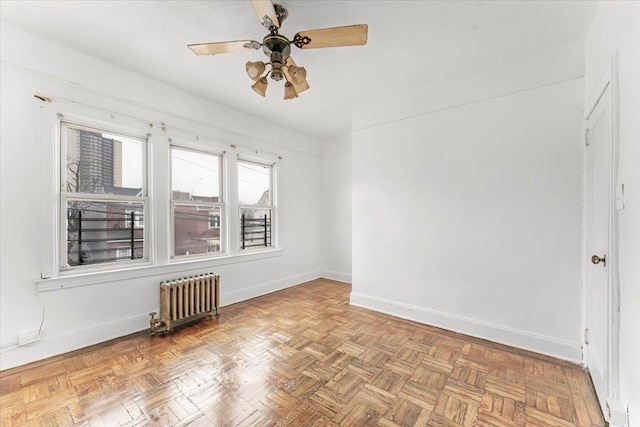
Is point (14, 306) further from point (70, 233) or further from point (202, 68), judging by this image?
point (202, 68)

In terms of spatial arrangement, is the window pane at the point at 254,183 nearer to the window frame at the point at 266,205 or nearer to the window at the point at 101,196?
the window frame at the point at 266,205

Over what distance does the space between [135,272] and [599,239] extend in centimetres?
423

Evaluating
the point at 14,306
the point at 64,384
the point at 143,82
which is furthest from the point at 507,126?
the point at 14,306

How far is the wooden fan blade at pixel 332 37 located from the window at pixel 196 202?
2.34 meters

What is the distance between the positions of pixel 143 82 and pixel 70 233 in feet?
5.79

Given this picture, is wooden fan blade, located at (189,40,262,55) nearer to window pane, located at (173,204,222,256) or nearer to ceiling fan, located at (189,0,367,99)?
ceiling fan, located at (189,0,367,99)

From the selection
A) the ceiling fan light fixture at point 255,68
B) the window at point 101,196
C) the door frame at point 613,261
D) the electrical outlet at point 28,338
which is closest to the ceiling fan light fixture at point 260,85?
the ceiling fan light fixture at point 255,68

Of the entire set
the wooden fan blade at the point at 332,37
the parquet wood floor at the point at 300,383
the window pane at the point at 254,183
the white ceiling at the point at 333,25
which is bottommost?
the parquet wood floor at the point at 300,383

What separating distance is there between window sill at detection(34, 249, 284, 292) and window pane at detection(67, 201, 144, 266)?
0.19m

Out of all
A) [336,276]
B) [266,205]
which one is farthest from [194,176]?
[336,276]

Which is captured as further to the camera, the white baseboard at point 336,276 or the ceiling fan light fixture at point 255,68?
the white baseboard at point 336,276

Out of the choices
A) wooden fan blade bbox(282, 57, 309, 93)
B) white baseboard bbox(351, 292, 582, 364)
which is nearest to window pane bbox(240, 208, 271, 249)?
white baseboard bbox(351, 292, 582, 364)

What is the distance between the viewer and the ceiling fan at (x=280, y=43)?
1.68 metres

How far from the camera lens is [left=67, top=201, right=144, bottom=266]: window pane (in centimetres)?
260
